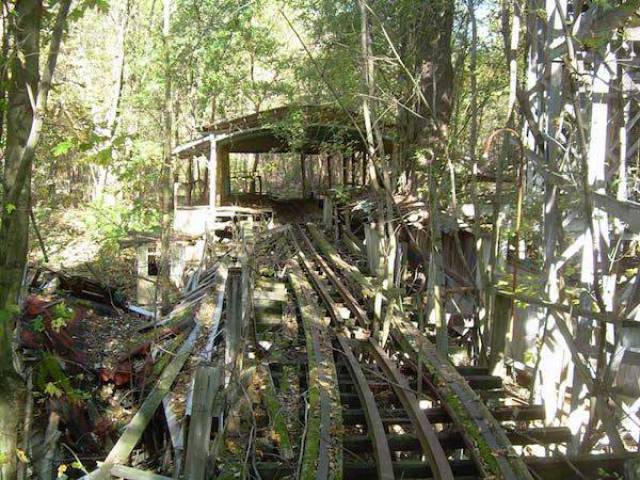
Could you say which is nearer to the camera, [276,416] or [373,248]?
[276,416]

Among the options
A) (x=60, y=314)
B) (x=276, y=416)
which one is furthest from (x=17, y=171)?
(x=60, y=314)

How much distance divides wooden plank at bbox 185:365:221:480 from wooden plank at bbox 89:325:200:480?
985 mm

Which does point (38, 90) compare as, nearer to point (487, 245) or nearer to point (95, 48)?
point (487, 245)

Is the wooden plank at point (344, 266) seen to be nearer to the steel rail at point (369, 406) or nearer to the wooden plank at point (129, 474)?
the steel rail at point (369, 406)

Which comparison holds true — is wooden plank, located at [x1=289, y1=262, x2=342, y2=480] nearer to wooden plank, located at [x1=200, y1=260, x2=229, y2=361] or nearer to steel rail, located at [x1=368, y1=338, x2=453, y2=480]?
steel rail, located at [x1=368, y1=338, x2=453, y2=480]

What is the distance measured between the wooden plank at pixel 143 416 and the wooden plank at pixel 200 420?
985mm

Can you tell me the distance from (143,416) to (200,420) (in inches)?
75.4

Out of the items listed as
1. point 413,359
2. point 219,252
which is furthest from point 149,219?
point 413,359

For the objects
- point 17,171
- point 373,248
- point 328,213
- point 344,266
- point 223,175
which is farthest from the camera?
point 223,175

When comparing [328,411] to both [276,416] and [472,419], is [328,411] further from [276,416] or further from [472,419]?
[472,419]

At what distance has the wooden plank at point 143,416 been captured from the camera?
13.8 ft

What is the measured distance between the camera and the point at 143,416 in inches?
197

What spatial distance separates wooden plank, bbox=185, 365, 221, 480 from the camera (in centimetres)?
336

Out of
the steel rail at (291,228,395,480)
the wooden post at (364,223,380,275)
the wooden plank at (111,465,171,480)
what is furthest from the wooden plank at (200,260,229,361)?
the wooden post at (364,223,380,275)
